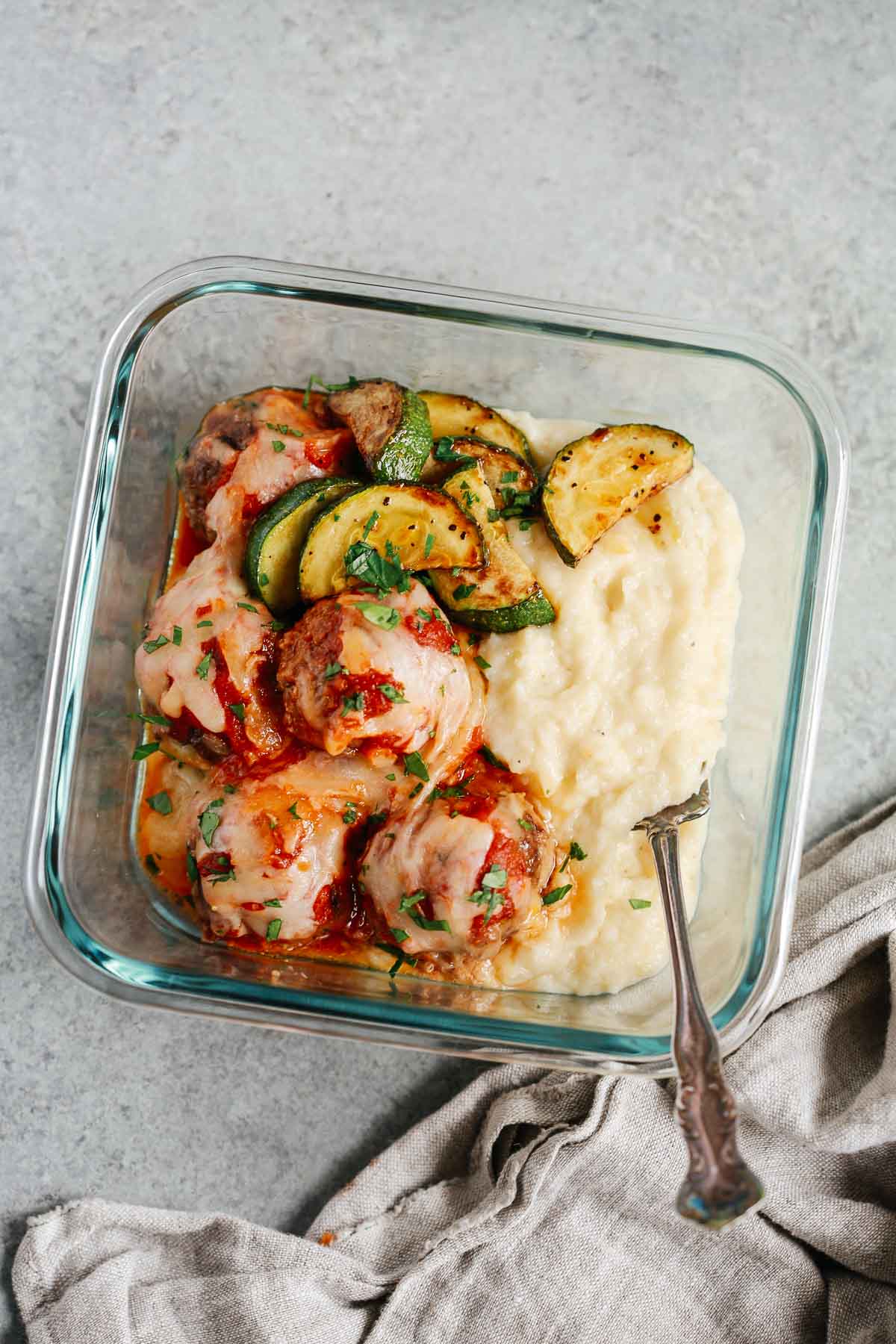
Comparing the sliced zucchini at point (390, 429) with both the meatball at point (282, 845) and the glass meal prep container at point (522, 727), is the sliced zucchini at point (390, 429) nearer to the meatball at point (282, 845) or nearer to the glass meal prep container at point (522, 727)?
the glass meal prep container at point (522, 727)

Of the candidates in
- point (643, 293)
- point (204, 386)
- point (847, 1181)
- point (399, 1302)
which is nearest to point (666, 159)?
point (643, 293)

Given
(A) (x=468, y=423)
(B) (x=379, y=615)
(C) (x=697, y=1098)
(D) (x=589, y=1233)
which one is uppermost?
(A) (x=468, y=423)

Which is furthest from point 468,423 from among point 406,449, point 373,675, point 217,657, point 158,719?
point 158,719

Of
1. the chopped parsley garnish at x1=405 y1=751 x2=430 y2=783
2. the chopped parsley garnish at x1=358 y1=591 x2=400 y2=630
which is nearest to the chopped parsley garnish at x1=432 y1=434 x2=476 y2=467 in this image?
the chopped parsley garnish at x1=358 y1=591 x2=400 y2=630

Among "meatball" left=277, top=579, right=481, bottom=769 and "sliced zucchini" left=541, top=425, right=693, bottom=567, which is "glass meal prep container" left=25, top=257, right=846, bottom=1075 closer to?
"sliced zucchini" left=541, top=425, right=693, bottom=567

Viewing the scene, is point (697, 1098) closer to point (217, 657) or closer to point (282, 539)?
point (217, 657)

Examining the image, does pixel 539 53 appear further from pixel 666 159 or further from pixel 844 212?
pixel 844 212
